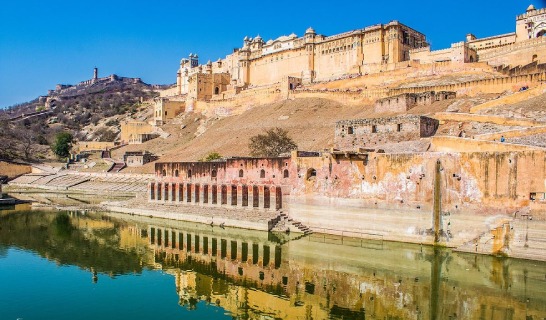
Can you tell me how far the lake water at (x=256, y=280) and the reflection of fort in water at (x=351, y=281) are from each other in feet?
0.13

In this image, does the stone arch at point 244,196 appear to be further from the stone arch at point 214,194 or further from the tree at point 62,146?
the tree at point 62,146

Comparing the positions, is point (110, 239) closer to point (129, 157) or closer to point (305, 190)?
point (305, 190)

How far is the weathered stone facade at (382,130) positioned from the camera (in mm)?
29688

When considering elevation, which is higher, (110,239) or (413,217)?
(413,217)

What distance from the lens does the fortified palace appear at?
52719 millimetres

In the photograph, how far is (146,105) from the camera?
342ft

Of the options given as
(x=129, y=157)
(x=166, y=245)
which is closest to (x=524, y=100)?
(x=166, y=245)

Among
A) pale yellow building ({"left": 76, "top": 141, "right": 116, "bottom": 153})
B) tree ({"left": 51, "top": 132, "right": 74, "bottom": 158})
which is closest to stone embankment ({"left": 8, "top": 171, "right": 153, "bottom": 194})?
tree ({"left": 51, "top": 132, "right": 74, "bottom": 158})

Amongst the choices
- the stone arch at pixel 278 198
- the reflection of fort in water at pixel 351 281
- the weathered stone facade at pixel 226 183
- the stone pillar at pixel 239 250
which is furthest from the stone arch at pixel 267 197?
the reflection of fort in water at pixel 351 281

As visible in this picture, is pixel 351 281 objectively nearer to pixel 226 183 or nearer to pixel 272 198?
pixel 272 198

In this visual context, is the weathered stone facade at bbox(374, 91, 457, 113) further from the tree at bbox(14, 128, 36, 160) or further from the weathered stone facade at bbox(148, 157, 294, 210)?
the tree at bbox(14, 128, 36, 160)

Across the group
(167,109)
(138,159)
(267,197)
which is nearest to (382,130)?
(267,197)

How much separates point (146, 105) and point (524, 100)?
3245 inches

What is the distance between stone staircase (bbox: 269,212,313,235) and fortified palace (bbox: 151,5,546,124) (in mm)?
27094
